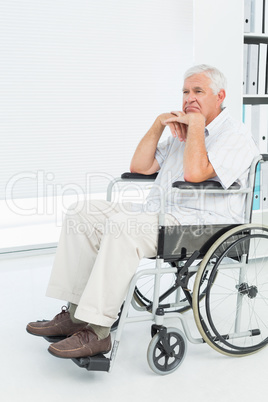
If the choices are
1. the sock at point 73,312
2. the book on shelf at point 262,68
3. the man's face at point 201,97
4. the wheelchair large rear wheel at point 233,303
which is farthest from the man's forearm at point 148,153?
the book on shelf at point 262,68

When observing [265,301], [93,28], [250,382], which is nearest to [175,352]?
[250,382]

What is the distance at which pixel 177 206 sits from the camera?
2041mm

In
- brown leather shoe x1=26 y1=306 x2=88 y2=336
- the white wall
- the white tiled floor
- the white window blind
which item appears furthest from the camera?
the white window blind

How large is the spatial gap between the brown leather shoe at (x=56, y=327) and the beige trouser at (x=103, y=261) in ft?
0.29

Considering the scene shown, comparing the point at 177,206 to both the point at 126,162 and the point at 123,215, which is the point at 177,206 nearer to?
the point at 123,215

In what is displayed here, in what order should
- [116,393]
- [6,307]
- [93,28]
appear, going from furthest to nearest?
[93,28] < [6,307] < [116,393]

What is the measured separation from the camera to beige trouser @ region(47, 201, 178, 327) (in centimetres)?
173

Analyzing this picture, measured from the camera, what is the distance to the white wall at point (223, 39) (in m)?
2.94

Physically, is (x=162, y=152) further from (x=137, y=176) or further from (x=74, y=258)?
Answer: (x=74, y=258)

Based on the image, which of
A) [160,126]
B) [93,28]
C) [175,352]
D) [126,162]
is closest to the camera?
[175,352]

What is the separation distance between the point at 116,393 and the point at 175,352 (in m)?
0.32

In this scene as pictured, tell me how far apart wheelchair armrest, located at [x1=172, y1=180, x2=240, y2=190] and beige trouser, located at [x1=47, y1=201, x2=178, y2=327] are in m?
0.15

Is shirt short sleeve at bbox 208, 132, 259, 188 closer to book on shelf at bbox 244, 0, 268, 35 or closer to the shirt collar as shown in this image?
the shirt collar

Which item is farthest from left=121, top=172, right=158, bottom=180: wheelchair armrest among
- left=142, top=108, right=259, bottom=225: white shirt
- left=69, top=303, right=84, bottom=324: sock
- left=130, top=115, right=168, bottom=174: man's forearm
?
left=69, top=303, right=84, bottom=324: sock
